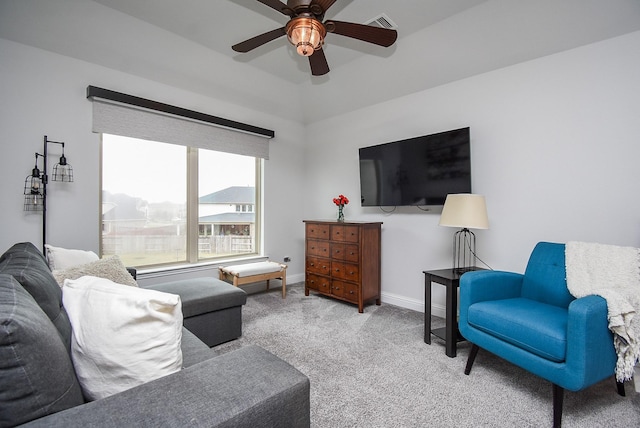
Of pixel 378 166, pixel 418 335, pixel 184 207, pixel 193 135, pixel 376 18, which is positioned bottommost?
pixel 418 335

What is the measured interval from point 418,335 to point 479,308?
0.88 meters

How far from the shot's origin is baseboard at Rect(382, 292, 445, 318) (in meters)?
3.21

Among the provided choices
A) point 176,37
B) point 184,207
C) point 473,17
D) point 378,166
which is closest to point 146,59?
point 176,37

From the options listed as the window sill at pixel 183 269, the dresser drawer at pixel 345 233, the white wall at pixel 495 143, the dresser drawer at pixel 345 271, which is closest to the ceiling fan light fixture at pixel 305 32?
the white wall at pixel 495 143

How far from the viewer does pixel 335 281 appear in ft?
12.0

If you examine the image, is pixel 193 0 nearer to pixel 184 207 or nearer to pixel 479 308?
pixel 184 207

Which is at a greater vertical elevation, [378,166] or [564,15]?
[564,15]

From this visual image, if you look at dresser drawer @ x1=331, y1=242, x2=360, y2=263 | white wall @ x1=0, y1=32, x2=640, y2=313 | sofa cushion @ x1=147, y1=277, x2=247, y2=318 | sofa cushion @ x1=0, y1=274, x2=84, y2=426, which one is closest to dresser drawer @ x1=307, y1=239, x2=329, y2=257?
dresser drawer @ x1=331, y1=242, x2=360, y2=263

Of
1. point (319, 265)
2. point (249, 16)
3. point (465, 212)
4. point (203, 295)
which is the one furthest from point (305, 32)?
point (319, 265)

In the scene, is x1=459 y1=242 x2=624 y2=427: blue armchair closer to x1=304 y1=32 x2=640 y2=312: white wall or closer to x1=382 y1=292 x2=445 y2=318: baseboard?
x1=304 y1=32 x2=640 y2=312: white wall

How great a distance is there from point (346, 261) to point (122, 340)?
2790 mm

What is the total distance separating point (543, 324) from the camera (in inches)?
65.6

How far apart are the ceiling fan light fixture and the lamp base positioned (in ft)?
7.14

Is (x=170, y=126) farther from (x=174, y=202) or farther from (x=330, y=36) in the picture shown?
(x=330, y=36)
